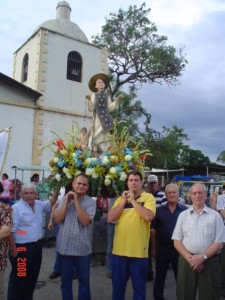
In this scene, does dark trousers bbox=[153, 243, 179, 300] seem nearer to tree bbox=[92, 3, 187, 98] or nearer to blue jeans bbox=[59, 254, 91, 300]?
blue jeans bbox=[59, 254, 91, 300]

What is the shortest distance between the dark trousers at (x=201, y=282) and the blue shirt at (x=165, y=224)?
0.79 m

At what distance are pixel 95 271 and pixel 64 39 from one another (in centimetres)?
1497

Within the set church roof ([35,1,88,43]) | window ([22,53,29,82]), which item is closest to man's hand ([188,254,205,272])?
church roof ([35,1,88,43])

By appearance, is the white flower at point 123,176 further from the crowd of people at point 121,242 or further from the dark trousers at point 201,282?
the dark trousers at point 201,282

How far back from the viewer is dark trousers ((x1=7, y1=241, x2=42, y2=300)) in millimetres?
3992

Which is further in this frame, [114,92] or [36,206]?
[114,92]

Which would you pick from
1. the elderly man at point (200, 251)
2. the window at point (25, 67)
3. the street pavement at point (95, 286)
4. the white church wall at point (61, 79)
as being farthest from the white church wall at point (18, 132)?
the elderly man at point (200, 251)

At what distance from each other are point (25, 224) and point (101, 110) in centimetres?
391

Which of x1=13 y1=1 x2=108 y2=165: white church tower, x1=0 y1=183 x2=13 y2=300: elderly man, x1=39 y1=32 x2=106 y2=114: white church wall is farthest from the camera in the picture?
x1=39 y1=32 x2=106 y2=114: white church wall

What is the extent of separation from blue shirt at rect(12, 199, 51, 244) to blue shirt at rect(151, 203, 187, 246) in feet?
5.65

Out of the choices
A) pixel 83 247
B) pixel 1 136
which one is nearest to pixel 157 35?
pixel 1 136

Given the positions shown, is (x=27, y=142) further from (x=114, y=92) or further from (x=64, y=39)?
(x=114, y=92)

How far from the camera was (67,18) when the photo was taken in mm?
20266

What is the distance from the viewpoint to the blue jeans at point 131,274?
3.78 m
